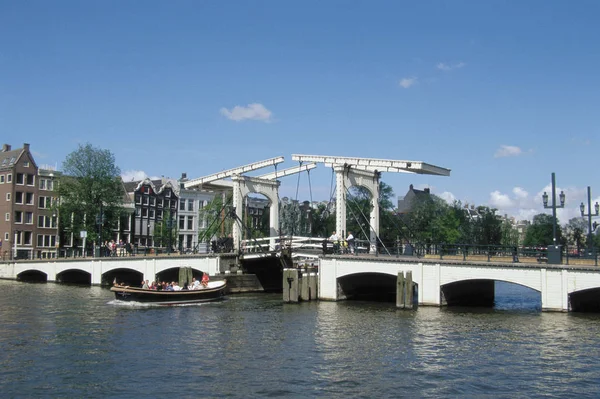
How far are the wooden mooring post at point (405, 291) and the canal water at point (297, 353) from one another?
Answer: 2.66 feet

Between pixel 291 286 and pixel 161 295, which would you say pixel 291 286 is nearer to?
pixel 291 286

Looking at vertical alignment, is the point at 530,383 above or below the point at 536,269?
below

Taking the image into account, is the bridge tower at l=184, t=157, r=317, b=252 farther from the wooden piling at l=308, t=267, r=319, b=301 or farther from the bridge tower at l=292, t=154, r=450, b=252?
the wooden piling at l=308, t=267, r=319, b=301

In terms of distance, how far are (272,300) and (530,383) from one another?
69.9 ft

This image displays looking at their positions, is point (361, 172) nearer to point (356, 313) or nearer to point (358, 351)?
point (356, 313)

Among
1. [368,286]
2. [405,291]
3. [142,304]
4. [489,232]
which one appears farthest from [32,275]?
[489,232]

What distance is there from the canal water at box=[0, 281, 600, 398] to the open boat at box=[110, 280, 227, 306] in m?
1.29

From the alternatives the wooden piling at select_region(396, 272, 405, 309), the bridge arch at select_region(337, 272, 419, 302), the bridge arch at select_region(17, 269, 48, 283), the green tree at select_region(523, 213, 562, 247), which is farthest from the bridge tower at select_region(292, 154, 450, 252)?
the green tree at select_region(523, 213, 562, 247)

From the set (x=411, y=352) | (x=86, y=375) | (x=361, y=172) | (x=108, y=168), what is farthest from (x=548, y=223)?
(x=86, y=375)

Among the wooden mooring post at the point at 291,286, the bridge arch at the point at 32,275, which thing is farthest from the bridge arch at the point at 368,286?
the bridge arch at the point at 32,275

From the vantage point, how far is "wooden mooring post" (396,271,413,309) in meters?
30.2

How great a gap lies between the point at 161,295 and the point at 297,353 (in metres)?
14.5

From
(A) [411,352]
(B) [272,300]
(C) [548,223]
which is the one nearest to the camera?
(A) [411,352]

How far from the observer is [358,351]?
1995 cm
